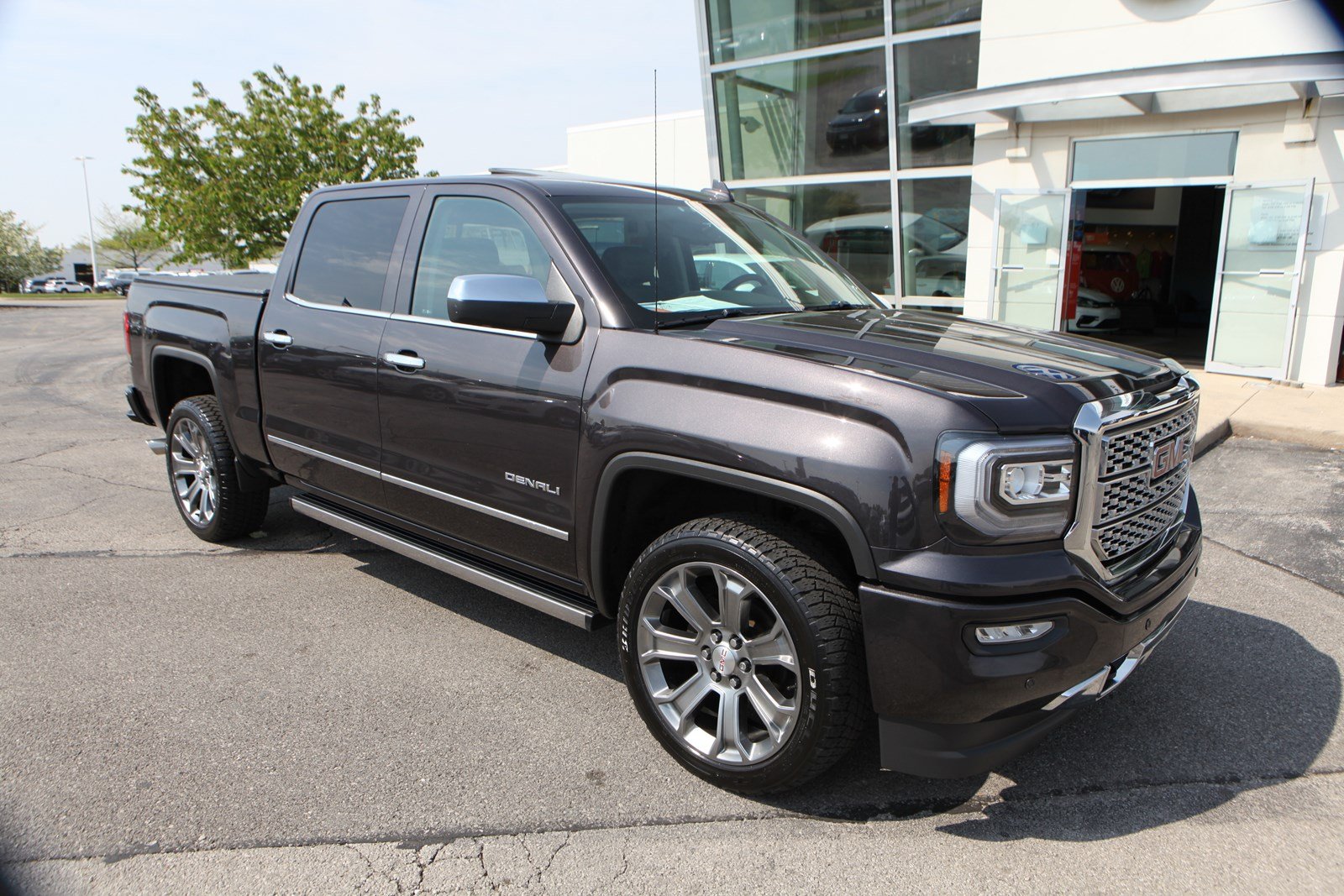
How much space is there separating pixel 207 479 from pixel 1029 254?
11212 mm

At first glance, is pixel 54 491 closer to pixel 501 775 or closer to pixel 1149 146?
pixel 501 775

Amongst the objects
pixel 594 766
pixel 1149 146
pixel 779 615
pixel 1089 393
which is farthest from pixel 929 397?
pixel 1149 146

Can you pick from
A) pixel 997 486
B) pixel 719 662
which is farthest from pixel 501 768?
pixel 997 486

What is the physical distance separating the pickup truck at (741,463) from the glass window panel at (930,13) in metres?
10.8

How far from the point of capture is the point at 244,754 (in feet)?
10.5

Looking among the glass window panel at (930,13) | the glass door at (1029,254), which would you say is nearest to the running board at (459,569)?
the glass door at (1029,254)

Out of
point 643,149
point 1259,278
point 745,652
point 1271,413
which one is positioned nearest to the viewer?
point 745,652

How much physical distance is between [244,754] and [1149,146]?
12.4 meters

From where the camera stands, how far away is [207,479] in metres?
5.45

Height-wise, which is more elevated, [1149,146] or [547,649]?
[1149,146]

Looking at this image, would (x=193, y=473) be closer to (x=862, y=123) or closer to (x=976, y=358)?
(x=976, y=358)

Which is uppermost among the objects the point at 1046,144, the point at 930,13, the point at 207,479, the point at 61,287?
the point at 930,13

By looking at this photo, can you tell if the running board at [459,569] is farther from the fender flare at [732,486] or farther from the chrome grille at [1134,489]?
the chrome grille at [1134,489]

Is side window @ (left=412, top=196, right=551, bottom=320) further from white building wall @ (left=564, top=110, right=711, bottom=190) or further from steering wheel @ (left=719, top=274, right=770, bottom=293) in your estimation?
white building wall @ (left=564, top=110, right=711, bottom=190)
